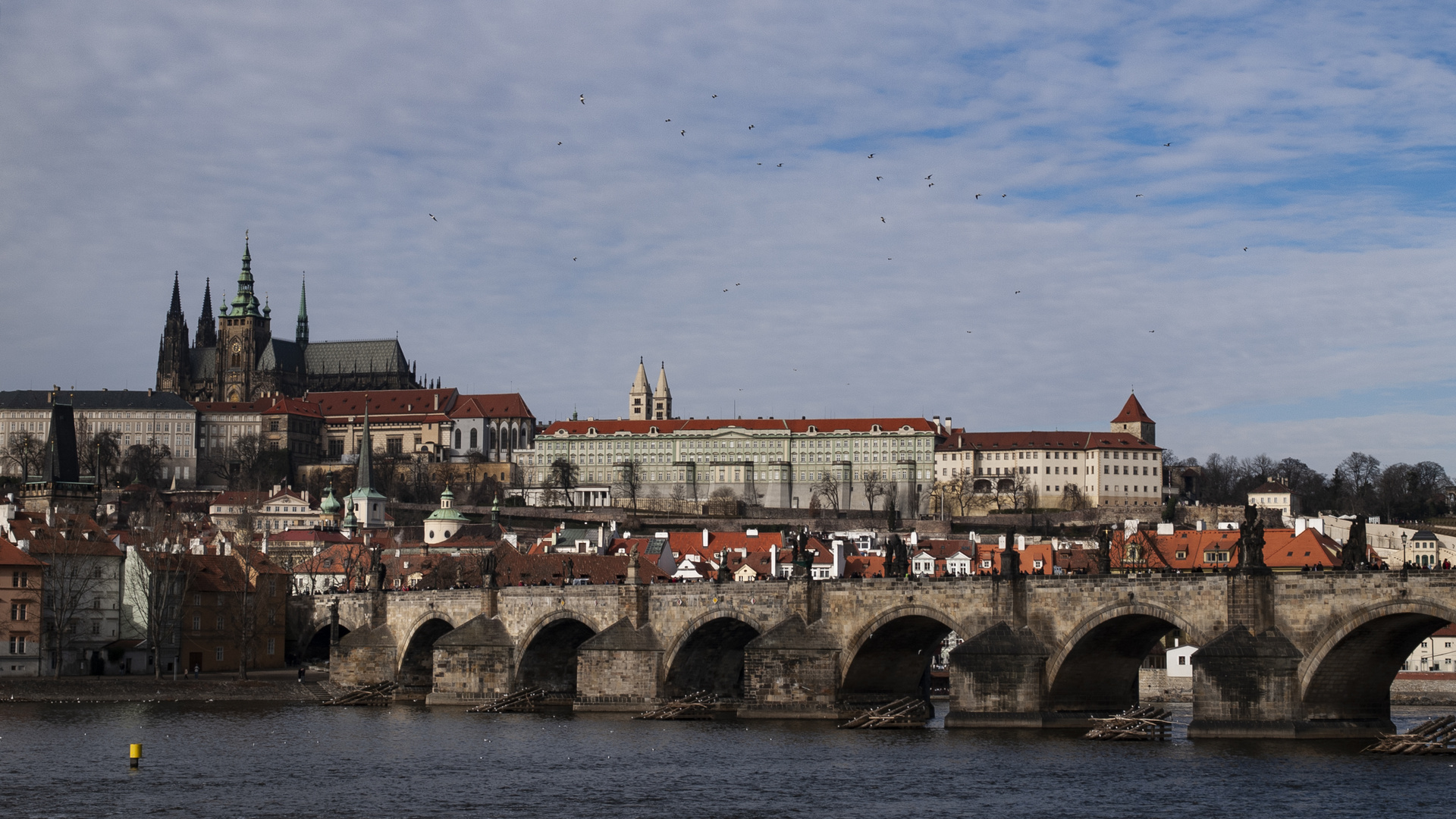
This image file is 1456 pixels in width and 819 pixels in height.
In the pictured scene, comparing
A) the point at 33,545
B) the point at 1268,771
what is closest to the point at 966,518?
the point at 33,545

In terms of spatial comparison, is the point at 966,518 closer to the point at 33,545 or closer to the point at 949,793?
the point at 33,545

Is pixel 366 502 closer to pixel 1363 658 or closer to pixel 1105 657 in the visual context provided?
pixel 1105 657

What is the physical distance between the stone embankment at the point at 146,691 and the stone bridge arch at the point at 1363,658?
39.8 metres

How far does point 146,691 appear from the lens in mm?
71500

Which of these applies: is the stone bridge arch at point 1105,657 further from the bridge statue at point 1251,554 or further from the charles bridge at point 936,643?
the bridge statue at point 1251,554

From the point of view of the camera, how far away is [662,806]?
4022 cm

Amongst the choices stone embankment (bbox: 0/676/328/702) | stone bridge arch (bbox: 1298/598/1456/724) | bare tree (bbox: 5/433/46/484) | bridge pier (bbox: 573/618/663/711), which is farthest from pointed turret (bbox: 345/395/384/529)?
stone bridge arch (bbox: 1298/598/1456/724)

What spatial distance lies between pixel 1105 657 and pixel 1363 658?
311 inches

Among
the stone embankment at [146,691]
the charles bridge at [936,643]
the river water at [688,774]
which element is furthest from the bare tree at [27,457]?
the river water at [688,774]

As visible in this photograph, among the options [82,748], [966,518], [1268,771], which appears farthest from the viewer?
[966,518]

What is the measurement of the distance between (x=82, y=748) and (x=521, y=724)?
14.4 m

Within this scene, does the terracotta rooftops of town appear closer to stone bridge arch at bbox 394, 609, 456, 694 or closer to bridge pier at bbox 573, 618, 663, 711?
stone bridge arch at bbox 394, 609, 456, 694

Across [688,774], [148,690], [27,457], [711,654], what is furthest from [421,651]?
[27,457]

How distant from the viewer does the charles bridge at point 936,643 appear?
149 ft
